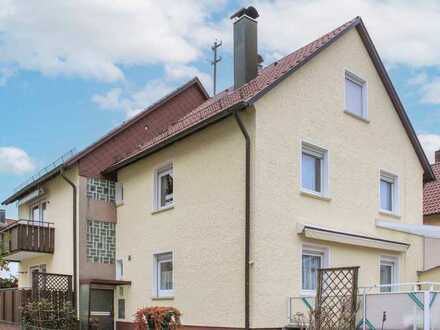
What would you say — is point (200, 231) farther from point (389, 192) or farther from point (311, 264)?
point (389, 192)

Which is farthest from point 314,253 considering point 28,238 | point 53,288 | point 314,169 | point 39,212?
point 39,212

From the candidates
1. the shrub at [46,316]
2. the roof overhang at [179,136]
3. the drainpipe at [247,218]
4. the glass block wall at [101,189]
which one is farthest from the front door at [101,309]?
the drainpipe at [247,218]

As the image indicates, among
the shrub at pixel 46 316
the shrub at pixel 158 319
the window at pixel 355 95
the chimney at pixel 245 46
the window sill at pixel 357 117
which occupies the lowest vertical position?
the shrub at pixel 46 316

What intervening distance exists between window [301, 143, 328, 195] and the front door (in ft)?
24.0

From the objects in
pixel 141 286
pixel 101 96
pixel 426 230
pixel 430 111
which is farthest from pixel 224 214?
pixel 430 111

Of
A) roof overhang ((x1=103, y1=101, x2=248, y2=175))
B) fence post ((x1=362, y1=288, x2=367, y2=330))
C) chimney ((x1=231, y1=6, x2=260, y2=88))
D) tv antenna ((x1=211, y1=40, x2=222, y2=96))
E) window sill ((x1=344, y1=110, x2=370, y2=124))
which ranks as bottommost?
fence post ((x1=362, y1=288, x2=367, y2=330))

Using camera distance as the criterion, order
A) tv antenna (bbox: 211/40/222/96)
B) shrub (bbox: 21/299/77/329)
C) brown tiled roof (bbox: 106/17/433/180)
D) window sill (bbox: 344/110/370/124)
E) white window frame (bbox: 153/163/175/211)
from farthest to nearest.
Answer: tv antenna (bbox: 211/40/222/96), shrub (bbox: 21/299/77/329), white window frame (bbox: 153/163/175/211), window sill (bbox: 344/110/370/124), brown tiled roof (bbox: 106/17/433/180)

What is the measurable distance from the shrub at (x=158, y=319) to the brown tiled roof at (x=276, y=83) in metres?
4.58

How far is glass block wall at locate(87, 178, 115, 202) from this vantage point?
18.7 m

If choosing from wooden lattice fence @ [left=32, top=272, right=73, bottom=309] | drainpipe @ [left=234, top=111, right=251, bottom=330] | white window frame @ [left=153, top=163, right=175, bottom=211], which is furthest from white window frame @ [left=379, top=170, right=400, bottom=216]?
wooden lattice fence @ [left=32, top=272, right=73, bottom=309]

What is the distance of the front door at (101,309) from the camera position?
693 inches

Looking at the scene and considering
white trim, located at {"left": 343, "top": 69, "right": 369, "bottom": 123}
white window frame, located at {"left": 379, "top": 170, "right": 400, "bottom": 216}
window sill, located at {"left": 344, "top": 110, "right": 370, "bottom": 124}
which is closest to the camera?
window sill, located at {"left": 344, "top": 110, "right": 370, "bottom": 124}

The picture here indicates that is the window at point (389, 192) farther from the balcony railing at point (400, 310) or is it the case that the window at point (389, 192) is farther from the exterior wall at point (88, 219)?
the exterior wall at point (88, 219)

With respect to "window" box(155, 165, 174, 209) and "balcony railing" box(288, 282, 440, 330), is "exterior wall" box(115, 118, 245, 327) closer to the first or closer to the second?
"window" box(155, 165, 174, 209)
